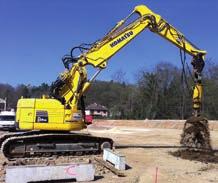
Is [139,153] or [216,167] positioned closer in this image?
[216,167]

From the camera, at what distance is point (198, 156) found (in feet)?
56.5

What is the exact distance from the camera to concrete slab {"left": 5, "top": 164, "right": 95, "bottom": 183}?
11570mm

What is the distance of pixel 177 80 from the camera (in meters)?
87.4

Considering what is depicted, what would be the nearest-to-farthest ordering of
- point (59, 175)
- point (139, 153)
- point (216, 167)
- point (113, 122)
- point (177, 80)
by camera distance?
point (59, 175)
point (216, 167)
point (139, 153)
point (113, 122)
point (177, 80)

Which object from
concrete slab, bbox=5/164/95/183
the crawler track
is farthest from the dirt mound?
concrete slab, bbox=5/164/95/183

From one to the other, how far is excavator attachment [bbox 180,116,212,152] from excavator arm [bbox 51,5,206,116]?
1.36ft

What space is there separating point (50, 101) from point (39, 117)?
0.72 meters

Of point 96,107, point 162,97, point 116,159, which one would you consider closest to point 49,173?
point 116,159

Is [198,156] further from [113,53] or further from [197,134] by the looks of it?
[113,53]

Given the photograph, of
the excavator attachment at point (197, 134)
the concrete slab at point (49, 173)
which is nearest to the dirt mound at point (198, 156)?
the excavator attachment at point (197, 134)

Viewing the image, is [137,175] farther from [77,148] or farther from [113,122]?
[113,122]

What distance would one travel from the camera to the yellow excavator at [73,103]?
17.4 metres

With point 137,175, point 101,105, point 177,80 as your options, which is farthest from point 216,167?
point 101,105

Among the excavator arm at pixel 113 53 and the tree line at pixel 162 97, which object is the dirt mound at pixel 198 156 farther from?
the tree line at pixel 162 97
